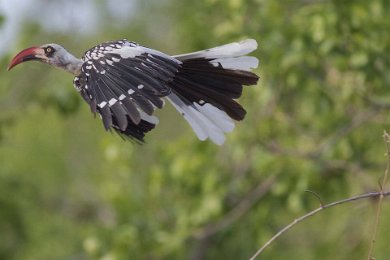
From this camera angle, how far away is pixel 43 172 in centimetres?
1298

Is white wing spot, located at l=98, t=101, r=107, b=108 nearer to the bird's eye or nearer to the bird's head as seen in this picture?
the bird's head

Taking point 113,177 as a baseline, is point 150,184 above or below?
below

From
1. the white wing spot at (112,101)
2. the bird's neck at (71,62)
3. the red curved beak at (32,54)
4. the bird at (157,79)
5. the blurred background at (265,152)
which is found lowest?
the white wing spot at (112,101)

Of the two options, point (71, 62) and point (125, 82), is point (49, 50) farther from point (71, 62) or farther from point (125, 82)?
point (125, 82)

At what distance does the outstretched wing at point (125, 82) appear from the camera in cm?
466

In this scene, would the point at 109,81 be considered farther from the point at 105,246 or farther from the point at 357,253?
the point at 357,253

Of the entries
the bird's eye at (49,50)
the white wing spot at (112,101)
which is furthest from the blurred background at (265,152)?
the white wing spot at (112,101)

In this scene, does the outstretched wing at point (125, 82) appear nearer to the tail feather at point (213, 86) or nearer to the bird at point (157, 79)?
the bird at point (157, 79)

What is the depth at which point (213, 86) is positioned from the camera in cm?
520

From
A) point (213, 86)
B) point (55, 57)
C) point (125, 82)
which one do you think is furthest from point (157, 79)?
point (55, 57)

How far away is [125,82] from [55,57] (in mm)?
513

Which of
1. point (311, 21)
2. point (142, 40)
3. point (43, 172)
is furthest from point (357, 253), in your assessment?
point (142, 40)

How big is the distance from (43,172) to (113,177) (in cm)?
187

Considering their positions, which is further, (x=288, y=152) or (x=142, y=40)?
(x=142, y=40)
